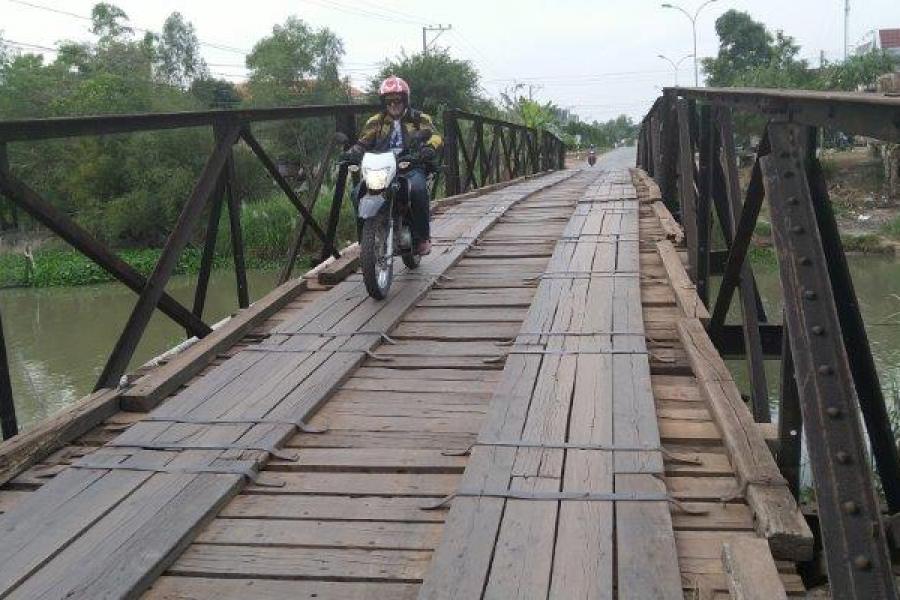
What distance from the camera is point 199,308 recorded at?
4562mm

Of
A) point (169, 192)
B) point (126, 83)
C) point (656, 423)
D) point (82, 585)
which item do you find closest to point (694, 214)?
point (656, 423)

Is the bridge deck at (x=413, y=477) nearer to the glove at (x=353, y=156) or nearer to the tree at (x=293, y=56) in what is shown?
the glove at (x=353, y=156)

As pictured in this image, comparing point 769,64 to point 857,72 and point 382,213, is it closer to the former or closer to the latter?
point 857,72

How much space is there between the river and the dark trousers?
659cm

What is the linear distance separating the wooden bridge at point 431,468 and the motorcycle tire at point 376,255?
205 mm

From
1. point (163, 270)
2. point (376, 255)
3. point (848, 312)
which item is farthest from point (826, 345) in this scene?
point (376, 255)

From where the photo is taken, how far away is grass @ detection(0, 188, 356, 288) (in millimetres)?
25562

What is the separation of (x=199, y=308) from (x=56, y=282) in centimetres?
2884

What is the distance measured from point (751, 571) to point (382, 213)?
3434 millimetres

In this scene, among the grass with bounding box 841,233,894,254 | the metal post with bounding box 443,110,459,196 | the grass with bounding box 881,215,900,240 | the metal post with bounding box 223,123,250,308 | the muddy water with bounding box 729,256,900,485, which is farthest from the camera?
the grass with bounding box 881,215,900,240

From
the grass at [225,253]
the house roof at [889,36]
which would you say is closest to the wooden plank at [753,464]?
the grass at [225,253]

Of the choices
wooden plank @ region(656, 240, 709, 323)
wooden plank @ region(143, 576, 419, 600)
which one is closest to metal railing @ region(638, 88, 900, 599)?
wooden plank @ region(656, 240, 709, 323)

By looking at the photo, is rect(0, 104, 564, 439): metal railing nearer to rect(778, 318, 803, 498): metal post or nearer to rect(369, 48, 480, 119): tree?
rect(778, 318, 803, 498): metal post

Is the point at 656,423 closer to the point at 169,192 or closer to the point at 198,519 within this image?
the point at 198,519
